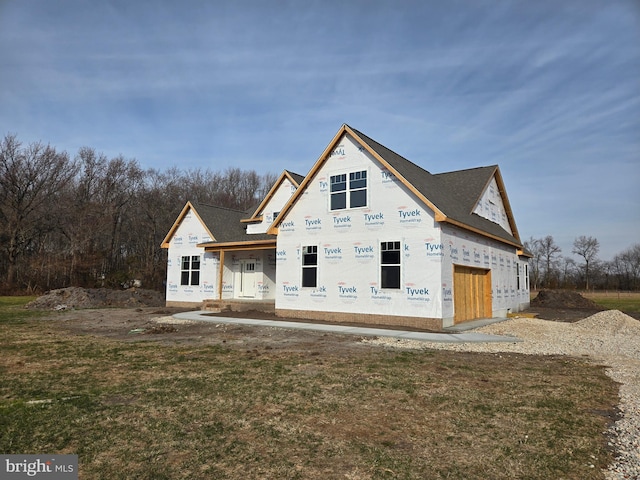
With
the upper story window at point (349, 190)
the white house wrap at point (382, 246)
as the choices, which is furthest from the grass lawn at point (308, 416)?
the upper story window at point (349, 190)

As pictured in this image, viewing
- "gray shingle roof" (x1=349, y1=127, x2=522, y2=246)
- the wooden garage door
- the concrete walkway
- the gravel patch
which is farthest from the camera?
the wooden garage door

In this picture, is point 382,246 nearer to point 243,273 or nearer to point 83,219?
point 243,273

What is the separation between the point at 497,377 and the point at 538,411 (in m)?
1.87

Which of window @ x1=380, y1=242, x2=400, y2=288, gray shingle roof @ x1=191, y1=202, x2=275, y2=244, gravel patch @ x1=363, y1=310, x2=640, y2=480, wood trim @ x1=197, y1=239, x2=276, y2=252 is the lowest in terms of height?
gravel patch @ x1=363, y1=310, x2=640, y2=480

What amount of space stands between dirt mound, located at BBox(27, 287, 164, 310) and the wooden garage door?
19423 mm

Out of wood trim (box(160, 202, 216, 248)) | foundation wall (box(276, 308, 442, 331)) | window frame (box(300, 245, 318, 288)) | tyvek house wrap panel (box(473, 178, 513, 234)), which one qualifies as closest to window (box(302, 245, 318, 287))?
window frame (box(300, 245, 318, 288))

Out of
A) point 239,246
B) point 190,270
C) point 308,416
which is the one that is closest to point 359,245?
point 239,246

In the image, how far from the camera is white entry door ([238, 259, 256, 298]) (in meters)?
22.6

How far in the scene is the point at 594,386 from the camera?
6.66 meters

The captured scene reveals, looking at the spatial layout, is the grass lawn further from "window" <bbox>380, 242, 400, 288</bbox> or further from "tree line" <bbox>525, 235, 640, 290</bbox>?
"tree line" <bbox>525, 235, 640, 290</bbox>

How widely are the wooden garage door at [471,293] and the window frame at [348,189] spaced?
448 centimetres

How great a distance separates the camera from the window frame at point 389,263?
567 inches

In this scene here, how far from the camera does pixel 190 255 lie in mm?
23703

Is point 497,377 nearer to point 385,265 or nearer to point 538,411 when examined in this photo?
point 538,411
